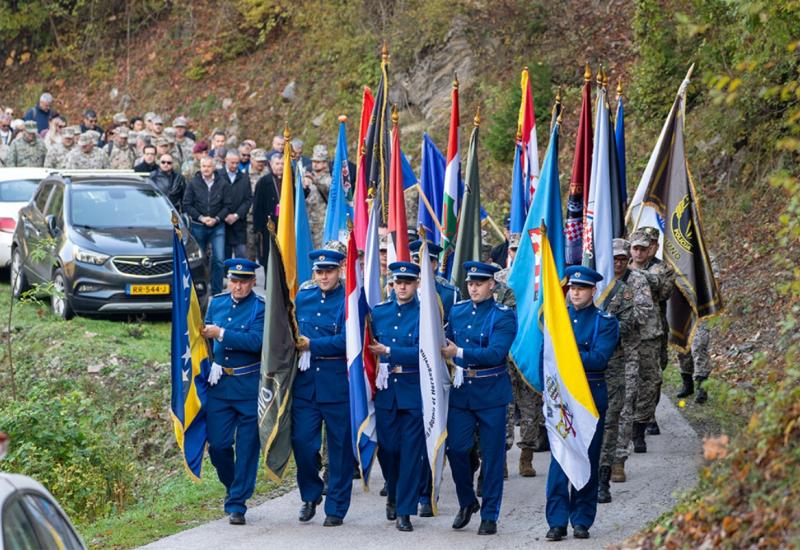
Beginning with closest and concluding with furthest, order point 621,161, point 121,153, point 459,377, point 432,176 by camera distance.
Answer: point 459,377
point 621,161
point 432,176
point 121,153

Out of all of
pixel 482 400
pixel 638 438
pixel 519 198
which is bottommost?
pixel 638 438

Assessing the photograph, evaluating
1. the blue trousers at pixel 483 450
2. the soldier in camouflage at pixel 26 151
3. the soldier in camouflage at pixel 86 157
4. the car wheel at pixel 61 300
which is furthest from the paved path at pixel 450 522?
the soldier in camouflage at pixel 26 151

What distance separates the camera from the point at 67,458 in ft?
48.5

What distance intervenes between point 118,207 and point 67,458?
6.22 m

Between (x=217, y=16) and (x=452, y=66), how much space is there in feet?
36.3

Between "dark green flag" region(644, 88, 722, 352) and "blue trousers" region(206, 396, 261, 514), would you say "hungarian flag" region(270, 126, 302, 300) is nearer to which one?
"blue trousers" region(206, 396, 261, 514)

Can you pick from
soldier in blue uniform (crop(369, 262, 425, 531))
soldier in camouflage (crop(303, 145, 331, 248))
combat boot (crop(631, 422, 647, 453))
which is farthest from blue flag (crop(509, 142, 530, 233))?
soldier in camouflage (crop(303, 145, 331, 248))

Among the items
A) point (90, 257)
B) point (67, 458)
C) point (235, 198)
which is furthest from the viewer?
point (235, 198)

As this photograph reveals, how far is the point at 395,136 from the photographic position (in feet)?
45.8

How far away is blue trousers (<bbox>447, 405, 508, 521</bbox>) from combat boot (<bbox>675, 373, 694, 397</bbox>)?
5.13 metres

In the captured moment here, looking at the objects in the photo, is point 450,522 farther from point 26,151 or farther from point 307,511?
point 26,151

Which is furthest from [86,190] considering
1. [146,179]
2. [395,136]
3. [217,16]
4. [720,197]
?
[217,16]

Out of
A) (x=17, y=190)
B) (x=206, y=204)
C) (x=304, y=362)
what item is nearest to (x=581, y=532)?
(x=304, y=362)

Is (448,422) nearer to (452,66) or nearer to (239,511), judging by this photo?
(239,511)
